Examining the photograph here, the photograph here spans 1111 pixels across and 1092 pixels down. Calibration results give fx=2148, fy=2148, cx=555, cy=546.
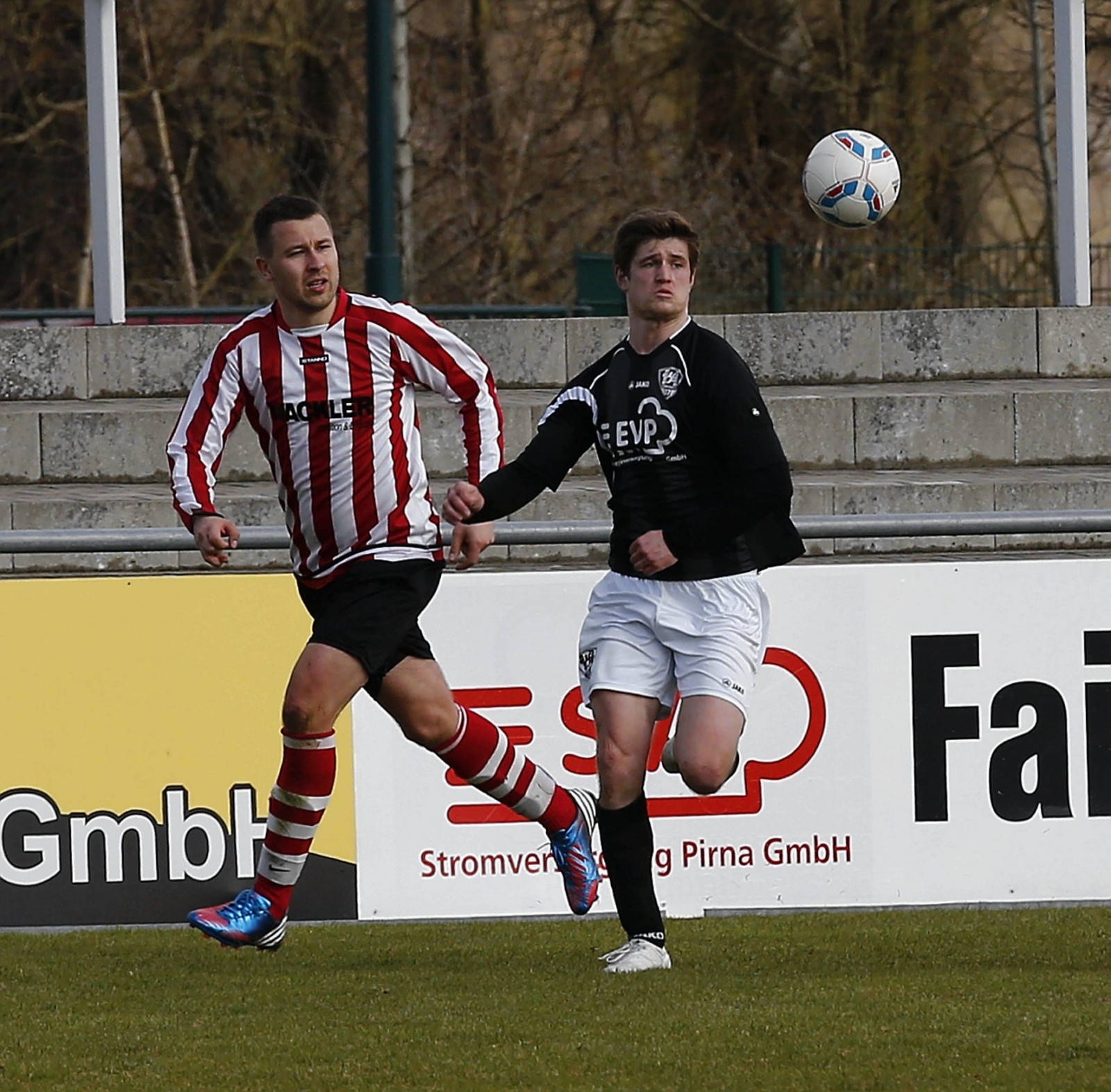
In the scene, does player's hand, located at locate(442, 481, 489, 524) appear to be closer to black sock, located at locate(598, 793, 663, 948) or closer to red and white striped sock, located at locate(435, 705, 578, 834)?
red and white striped sock, located at locate(435, 705, 578, 834)

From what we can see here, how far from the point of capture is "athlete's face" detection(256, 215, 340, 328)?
5.98 metres

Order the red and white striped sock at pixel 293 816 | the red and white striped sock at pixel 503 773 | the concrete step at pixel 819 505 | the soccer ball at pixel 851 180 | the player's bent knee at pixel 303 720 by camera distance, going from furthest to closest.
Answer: the concrete step at pixel 819 505 → the soccer ball at pixel 851 180 → the red and white striped sock at pixel 503 773 → the red and white striped sock at pixel 293 816 → the player's bent knee at pixel 303 720

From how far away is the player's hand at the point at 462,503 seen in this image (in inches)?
229

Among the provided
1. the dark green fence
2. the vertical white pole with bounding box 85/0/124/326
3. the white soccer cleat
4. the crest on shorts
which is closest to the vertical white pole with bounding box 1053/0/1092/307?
the dark green fence

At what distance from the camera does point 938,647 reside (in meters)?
7.04

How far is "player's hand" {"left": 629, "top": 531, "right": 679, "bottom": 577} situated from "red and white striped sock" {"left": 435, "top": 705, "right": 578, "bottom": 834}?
88 centimetres

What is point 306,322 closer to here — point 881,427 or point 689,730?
point 689,730

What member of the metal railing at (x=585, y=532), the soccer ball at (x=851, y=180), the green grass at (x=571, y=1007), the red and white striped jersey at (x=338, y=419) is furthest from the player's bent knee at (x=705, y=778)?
the soccer ball at (x=851, y=180)

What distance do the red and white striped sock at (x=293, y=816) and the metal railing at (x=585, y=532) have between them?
0.96 m

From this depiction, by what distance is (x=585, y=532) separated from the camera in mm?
6871

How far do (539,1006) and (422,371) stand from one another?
184 centimetres

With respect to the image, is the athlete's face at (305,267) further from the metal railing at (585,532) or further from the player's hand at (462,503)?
the metal railing at (585,532)

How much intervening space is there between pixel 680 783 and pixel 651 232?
2.10m

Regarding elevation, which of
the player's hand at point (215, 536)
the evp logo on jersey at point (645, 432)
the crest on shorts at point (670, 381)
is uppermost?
the crest on shorts at point (670, 381)
